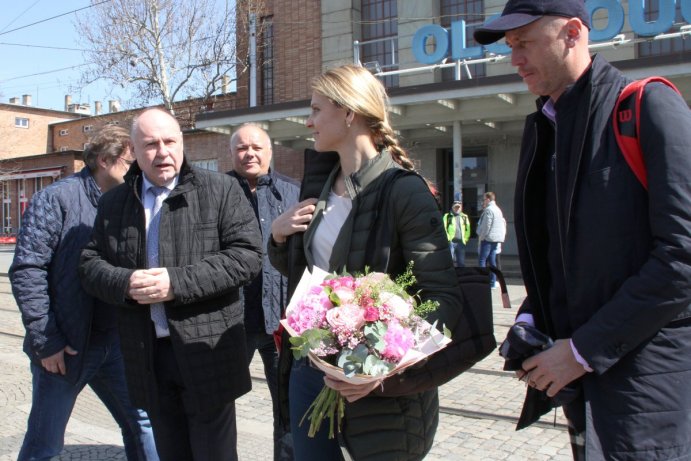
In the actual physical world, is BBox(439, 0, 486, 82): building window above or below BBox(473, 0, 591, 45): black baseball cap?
above

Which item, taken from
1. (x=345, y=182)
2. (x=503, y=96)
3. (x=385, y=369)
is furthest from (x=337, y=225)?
(x=503, y=96)

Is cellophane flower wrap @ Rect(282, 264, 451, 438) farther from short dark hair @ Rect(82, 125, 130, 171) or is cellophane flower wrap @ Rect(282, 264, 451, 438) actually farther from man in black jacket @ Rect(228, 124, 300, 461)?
short dark hair @ Rect(82, 125, 130, 171)

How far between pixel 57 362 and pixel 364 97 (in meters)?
2.18

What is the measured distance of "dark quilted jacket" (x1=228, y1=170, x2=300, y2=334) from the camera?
404 cm

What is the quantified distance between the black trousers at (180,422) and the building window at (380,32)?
19.2 meters

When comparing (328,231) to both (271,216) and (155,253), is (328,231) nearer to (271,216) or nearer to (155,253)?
(155,253)

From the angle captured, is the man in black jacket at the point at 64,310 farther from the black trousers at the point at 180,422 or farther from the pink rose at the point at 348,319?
the pink rose at the point at 348,319

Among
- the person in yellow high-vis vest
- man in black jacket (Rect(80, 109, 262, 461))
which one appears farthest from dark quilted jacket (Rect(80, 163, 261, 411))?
the person in yellow high-vis vest

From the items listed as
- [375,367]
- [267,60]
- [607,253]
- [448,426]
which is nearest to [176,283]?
[375,367]

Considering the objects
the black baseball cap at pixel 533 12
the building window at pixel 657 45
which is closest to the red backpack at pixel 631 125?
the black baseball cap at pixel 533 12

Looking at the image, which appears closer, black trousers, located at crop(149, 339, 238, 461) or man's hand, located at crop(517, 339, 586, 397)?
man's hand, located at crop(517, 339, 586, 397)

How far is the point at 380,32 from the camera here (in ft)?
72.9

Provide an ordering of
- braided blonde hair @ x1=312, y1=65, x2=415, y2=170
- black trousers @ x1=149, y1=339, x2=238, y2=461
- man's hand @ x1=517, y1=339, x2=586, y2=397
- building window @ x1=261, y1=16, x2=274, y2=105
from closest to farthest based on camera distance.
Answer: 1. man's hand @ x1=517, y1=339, x2=586, y2=397
2. braided blonde hair @ x1=312, y1=65, x2=415, y2=170
3. black trousers @ x1=149, y1=339, x2=238, y2=461
4. building window @ x1=261, y1=16, x2=274, y2=105

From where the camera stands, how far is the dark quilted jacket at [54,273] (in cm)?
343
